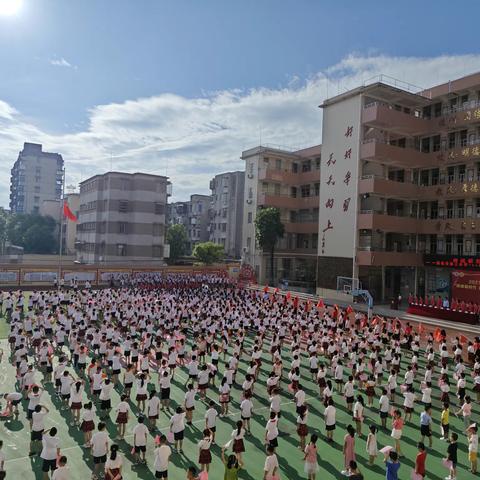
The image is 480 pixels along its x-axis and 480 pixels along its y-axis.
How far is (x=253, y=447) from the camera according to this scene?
30.5 ft

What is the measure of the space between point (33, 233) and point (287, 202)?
118 ft

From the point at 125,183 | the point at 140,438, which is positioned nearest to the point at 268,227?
the point at 125,183

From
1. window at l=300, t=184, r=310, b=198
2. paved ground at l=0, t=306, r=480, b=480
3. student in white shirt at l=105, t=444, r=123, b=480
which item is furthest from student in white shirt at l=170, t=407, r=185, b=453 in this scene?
window at l=300, t=184, r=310, b=198

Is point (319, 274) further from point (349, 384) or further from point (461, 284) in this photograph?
point (349, 384)

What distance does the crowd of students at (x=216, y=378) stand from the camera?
8125 mm

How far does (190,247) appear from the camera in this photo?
68.5 m

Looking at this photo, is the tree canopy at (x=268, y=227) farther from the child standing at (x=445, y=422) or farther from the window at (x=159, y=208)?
the child standing at (x=445, y=422)

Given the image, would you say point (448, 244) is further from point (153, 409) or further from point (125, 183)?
point (125, 183)

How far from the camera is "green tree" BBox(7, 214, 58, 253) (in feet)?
194

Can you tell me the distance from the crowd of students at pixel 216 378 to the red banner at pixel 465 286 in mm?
6688

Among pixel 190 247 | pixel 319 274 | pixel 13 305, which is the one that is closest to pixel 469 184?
pixel 319 274

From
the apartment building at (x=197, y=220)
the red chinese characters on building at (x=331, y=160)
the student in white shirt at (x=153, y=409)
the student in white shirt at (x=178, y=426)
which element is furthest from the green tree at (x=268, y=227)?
the student in white shirt at (x=178, y=426)

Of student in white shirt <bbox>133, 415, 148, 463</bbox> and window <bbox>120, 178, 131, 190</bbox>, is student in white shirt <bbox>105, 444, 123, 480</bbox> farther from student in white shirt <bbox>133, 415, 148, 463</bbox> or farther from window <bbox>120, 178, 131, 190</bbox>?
window <bbox>120, 178, 131, 190</bbox>

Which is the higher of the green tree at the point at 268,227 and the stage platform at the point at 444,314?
the green tree at the point at 268,227
